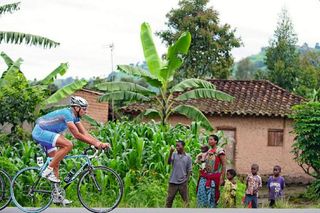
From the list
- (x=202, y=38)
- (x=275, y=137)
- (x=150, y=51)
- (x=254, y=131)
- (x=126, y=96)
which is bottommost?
(x=275, y=137)

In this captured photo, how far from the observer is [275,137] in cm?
3147

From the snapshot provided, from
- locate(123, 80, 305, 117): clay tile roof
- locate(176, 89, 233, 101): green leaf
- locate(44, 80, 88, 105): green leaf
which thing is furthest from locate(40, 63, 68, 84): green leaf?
locate(123, 80, 305, 117): clay tile roof

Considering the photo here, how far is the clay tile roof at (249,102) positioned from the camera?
101 ft

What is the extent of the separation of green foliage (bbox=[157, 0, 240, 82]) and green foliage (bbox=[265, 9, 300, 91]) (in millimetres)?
6339

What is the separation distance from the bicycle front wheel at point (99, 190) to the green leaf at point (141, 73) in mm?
7044

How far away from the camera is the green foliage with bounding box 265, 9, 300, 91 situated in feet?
160

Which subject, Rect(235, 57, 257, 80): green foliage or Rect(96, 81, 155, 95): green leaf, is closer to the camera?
Rect(96, 81, 155, 95): green leaf

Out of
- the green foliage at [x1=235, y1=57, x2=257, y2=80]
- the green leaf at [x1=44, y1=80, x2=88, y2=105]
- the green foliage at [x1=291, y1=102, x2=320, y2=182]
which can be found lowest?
the green foliage at [x1=291, y1=102, x2=320, y2=182]

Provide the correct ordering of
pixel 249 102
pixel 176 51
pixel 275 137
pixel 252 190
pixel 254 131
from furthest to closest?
pixel 249 102 → pixel 275 137 → pixel 254 131 → pixel 176 51 → pixel 252 190

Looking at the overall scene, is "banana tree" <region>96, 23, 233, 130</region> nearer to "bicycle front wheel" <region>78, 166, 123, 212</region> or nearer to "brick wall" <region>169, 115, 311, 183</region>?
"brick wall" <region>169, 115, 311, 183</region>

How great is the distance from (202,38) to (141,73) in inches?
750

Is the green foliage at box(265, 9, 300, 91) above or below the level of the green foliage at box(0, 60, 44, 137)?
above

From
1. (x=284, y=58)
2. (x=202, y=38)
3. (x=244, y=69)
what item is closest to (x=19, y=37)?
(x=202, y=38)

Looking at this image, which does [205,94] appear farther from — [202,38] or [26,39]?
[202,38]
